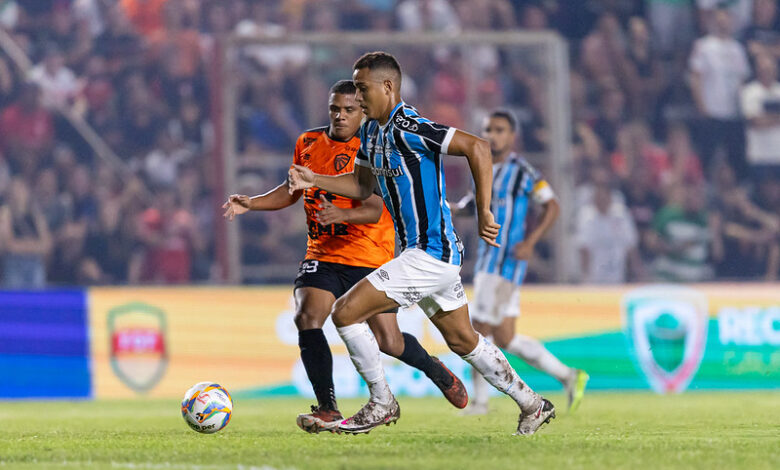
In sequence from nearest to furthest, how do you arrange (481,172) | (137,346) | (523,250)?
1. (481,172)
2. (523,250)
3. (137,346)

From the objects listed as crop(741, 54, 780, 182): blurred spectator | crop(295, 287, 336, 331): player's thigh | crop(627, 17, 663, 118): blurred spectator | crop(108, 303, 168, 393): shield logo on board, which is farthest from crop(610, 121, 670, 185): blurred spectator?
crop(295, 287, 336, 331): player's thigh

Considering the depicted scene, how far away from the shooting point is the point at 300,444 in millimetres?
6102

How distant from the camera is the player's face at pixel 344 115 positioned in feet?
23.4

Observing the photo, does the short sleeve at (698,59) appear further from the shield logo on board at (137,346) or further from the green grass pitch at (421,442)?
the shield logo on board at (137,346)

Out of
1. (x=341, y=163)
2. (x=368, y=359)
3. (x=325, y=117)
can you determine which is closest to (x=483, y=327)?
(x=341, y=163)

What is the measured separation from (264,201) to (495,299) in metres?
2.87

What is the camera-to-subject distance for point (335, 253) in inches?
283

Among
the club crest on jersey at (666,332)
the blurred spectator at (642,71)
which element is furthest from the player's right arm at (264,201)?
the blurred spectator at (642,71)

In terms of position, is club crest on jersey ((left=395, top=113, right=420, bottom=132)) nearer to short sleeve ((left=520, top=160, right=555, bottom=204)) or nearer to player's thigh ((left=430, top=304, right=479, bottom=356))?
player's thigh ((left=430, top=304, right=479, bottom=356))

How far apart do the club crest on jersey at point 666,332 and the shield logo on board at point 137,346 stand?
192 inches

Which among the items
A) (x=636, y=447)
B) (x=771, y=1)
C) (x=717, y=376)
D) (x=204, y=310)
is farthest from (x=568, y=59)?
(x=636, y=447)

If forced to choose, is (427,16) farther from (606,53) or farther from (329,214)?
(329,214)

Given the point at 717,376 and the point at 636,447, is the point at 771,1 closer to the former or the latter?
the point at 717,376

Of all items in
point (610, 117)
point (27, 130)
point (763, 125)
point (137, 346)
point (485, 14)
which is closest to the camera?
point (137, 346)
